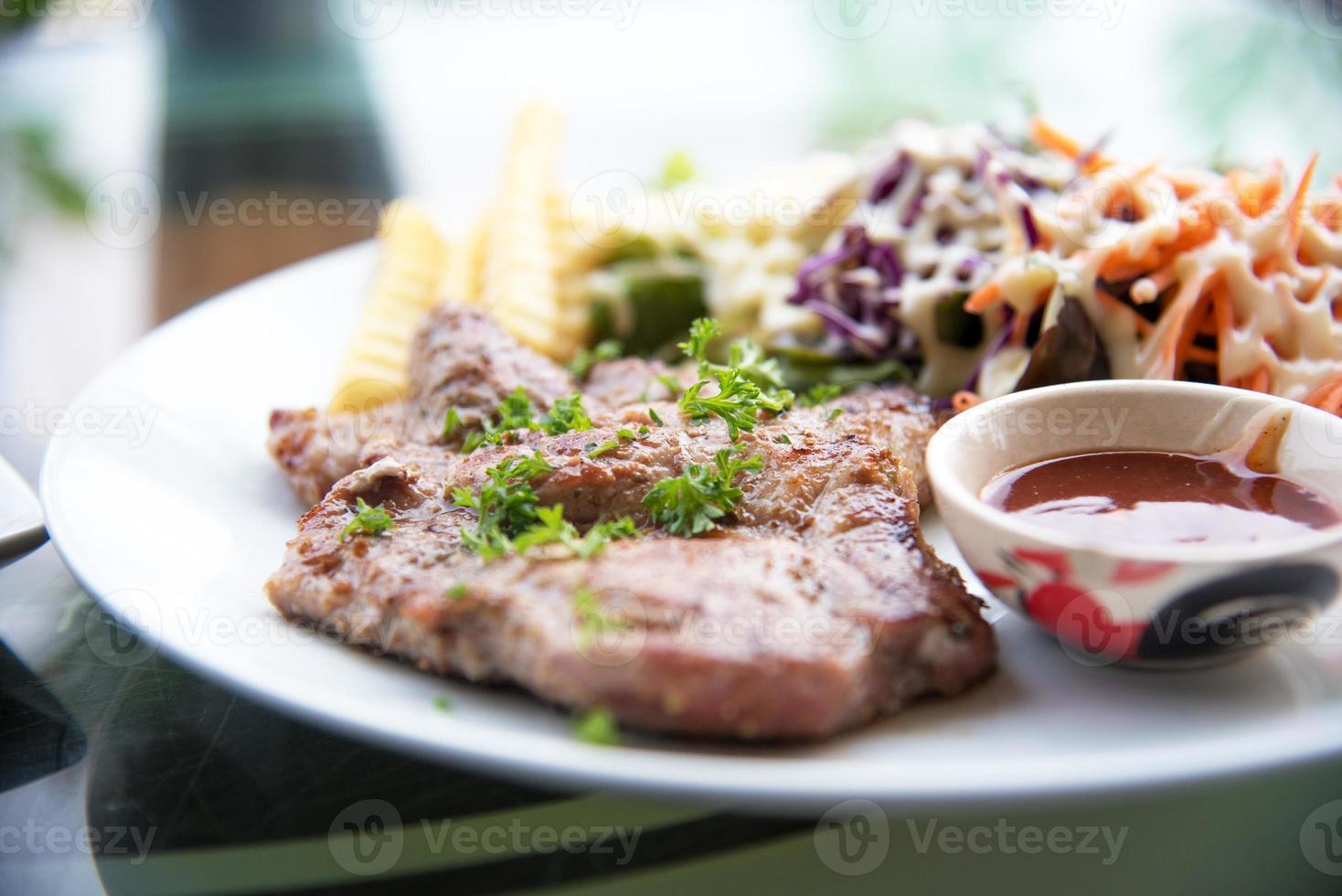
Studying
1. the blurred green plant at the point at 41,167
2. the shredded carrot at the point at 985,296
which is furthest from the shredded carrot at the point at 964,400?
the blurred green plant at the point at 41,167

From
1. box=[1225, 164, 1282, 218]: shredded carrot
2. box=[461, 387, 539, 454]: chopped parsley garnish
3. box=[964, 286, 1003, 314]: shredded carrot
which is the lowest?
box=[461, 387, 539, 454]: chopped parsley garnish

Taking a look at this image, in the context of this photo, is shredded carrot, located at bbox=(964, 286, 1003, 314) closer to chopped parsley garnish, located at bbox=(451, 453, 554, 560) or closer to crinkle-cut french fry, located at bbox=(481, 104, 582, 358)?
crinkle-cut french fry, located at bbox=(481, 104, 582, 358)

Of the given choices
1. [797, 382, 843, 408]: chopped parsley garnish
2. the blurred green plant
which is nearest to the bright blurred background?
the blurred green plant

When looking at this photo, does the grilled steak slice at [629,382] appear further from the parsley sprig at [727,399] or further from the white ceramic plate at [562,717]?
the white ceramic plate at [562,717]

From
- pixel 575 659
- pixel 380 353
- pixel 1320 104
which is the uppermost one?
pixel 1320 104

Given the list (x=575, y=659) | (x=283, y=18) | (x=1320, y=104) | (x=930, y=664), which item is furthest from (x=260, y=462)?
(x=1320, y=104)

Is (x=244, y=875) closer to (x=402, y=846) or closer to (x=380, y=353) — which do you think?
(x=402, y=846)
